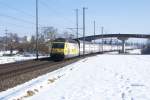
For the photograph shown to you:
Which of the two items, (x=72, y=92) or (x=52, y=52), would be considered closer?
(x=72, y=92)

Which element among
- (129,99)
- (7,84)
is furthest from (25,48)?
(129,99)

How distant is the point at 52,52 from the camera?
5084cm

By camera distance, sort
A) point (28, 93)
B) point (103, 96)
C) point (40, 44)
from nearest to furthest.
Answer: point (103, 96) → point (28, 93) → point (40, 44)

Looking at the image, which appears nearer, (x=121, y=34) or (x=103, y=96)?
(x=103, y=96)

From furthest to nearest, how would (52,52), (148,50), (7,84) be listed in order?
(148,50) < (52,52) < (7,84)

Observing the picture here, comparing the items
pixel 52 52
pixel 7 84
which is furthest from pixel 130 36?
pixel 7 84

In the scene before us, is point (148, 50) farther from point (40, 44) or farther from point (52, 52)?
point (52, 52)

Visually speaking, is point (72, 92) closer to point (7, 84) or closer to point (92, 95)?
point (92, 95)

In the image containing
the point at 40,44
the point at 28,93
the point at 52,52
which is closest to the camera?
the point at 28,93

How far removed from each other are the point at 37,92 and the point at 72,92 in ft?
5.01

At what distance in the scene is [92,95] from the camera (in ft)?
43.2

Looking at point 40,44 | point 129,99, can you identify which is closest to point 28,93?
point 129,99

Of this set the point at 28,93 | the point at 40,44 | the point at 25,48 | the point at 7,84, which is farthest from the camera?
the point at 25,48

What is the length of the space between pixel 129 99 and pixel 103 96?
4.02ft
